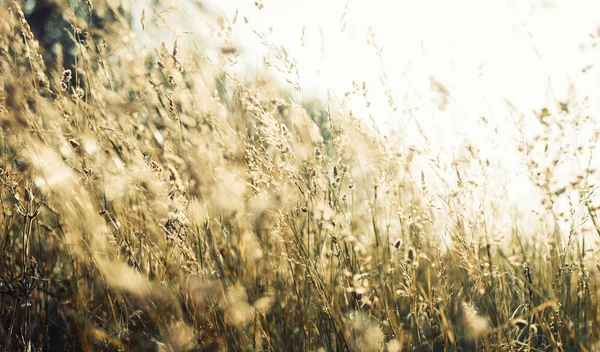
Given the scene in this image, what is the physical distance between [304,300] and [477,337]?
0.45 metres

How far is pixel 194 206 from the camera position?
1437mm

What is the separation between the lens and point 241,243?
5.66 feet

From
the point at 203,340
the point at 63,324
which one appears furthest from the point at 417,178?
the point at 63,324

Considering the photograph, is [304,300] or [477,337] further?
[304,300]

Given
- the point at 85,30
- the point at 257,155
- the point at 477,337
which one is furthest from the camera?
the point at 85,30

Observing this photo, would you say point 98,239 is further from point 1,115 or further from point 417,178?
point 417,178

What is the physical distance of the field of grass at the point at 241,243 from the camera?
4.23 feet

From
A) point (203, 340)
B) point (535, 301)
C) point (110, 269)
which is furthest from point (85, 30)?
point (535, 301)

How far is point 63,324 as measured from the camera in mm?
1523

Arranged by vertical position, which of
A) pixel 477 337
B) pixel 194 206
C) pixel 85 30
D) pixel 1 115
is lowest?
pixel 477 337

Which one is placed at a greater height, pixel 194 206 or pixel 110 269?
pixel 194 206

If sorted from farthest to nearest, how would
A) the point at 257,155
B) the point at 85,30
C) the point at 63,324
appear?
the point at 85,30 → the point at 63,324 → the point at 257,155

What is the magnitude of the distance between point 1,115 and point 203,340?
33.5 inches

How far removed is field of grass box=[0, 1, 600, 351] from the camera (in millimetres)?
1288
